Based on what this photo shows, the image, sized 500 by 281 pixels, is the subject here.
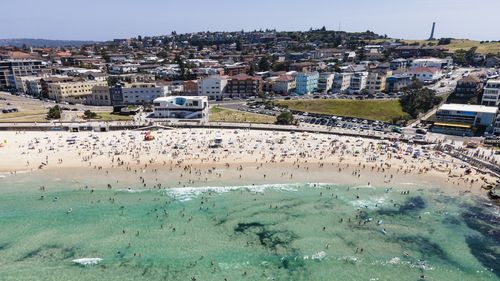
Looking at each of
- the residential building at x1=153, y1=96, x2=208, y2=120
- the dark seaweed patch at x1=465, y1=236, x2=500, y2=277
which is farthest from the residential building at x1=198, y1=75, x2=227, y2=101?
the dark seaweed patch at x1=465, y1=236, x2=500, y2=277

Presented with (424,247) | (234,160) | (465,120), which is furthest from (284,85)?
(424,247)

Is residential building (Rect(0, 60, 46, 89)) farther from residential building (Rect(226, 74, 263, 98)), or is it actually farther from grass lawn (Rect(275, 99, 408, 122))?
grass lawn (Rect(275, 99, 408, 122))

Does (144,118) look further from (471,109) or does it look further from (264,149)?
(471,109)

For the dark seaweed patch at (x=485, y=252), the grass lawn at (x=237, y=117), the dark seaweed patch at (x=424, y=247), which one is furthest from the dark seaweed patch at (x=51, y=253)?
the grass lawn at (x=237, y=117)

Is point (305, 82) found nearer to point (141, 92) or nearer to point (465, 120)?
point (465, 120)

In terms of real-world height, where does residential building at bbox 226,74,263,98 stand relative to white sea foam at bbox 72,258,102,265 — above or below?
above
